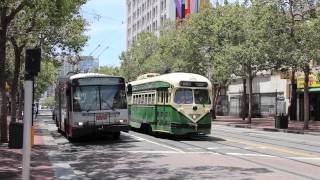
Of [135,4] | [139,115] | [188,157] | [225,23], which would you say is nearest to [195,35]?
[225,23]

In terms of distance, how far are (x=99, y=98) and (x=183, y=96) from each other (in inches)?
146

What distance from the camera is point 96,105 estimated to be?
2555cm

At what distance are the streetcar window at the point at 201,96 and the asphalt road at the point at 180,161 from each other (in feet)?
6.69

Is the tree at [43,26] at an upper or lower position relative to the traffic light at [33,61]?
upper

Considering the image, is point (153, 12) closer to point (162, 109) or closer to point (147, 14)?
point (147, 14)

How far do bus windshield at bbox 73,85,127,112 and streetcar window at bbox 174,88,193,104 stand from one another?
2.32 metres

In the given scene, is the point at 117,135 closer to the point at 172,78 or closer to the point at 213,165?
the point at 172,78

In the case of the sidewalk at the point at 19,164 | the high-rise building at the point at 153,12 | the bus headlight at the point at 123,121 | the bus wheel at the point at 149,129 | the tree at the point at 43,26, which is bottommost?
the sidewalk at the point at 19,164

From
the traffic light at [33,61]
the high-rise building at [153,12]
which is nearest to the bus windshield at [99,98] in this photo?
the traffic light at [33,61]

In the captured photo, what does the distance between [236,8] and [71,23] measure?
30734 millimetres

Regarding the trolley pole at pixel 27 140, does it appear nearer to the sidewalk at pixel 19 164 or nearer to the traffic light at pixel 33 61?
the traffic light at pixel 33 61

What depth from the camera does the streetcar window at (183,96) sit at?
1035 inches

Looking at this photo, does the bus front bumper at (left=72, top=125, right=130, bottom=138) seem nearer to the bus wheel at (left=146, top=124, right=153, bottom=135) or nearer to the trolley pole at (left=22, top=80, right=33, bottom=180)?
the bus wheel at (left=146, top=124, right=153, bottom=135)

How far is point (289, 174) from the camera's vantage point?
1448 centimetres
